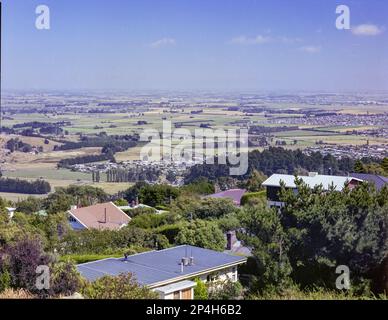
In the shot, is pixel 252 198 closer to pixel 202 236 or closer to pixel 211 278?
pixel 202 236

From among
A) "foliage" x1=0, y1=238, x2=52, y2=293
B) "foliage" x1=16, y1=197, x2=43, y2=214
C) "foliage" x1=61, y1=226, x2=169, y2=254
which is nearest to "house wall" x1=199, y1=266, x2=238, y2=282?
"foliage" x1=0, y1=238, x2=52, y2=293

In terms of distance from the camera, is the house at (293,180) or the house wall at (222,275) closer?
the house wall at (222,275)

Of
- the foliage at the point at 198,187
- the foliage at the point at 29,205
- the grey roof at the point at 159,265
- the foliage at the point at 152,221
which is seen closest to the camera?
the grey roof at the point at 159,265

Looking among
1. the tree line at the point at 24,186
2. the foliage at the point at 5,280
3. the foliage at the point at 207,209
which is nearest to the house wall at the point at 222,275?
the foliage at the point at 5,280

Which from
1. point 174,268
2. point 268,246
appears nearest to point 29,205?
point 174,268

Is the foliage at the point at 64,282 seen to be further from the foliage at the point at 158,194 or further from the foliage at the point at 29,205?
the foliage at the point at 158,194

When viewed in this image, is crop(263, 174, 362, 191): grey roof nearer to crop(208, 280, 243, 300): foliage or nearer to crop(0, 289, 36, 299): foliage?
crop(208, 280, 243, 300): foliage
